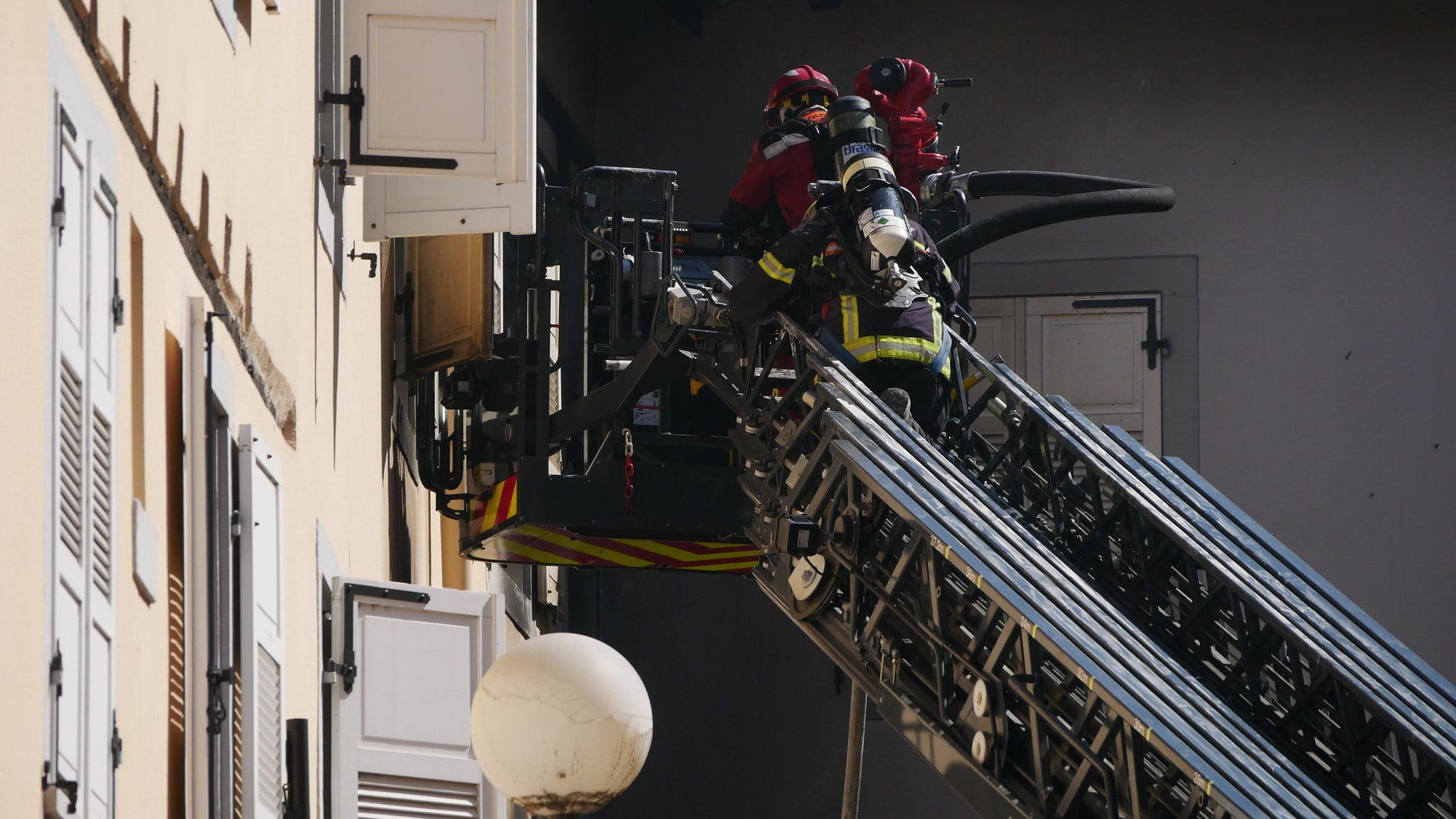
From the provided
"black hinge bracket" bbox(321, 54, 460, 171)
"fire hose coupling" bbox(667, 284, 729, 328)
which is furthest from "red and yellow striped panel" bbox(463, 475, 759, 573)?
"black hinge bracket" bbox(321, 54, 460, 171)

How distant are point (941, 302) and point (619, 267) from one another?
1.49m

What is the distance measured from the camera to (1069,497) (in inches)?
344

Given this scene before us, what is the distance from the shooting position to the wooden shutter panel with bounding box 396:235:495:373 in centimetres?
862

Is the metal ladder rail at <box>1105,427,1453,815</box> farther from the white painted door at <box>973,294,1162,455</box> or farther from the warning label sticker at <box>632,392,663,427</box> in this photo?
the white painted door at <box>973,294,1162,455</box>

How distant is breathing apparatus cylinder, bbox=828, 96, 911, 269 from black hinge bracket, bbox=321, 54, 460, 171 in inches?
69.6

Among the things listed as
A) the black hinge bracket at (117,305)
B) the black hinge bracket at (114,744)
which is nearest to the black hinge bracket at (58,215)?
the black hinge bracket at (117,305)

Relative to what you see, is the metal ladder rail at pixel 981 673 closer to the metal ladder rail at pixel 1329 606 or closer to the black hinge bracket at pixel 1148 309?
the metal ladder rail at pixel 1329 606

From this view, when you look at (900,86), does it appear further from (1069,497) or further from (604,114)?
(604,114)

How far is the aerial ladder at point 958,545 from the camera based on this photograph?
21.3 feet

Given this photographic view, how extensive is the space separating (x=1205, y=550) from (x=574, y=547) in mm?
3367

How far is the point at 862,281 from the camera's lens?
8.26 meters

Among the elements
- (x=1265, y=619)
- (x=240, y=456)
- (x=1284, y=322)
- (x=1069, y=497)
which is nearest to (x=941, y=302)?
(x=1069, y=497)

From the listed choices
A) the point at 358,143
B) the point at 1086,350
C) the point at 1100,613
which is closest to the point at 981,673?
the point at 1100,613

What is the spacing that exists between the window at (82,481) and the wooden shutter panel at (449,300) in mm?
4587
